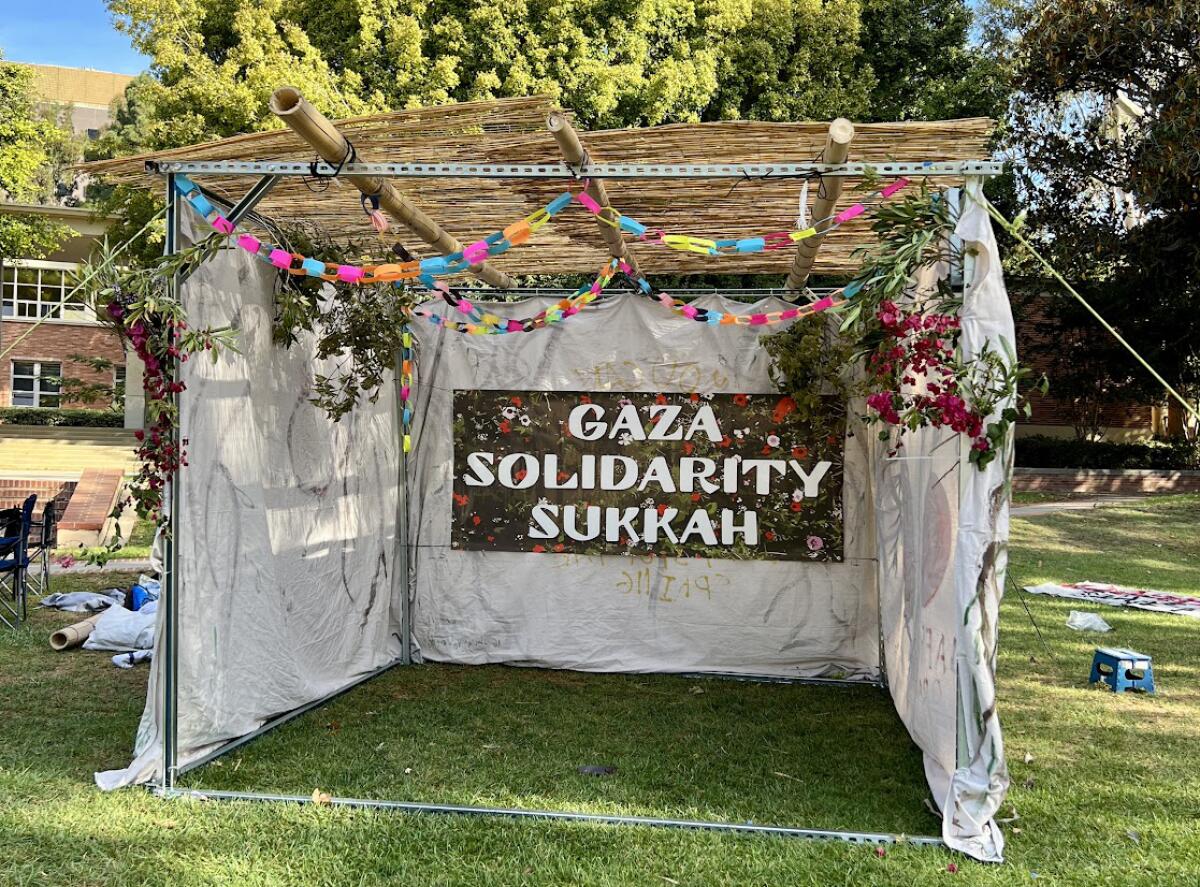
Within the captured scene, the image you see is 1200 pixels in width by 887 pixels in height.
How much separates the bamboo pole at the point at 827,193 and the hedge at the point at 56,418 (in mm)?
20735

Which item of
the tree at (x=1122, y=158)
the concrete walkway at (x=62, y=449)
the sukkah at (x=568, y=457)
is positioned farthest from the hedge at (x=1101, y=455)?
the concrete walkway at (x=62, y=449)

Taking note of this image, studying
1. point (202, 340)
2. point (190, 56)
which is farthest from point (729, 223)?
point (190, 56)

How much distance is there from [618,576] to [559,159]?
9.67 feet

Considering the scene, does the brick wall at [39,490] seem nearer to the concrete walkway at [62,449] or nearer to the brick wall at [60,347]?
the concrete walkway at [62,449]

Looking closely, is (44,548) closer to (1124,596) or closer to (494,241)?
(494,241)

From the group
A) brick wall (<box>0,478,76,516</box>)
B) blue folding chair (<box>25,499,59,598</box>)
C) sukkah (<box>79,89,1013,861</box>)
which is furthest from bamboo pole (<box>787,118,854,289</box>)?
brick wall (<box>0,478,76,516</box>)

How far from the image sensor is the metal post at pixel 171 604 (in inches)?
152

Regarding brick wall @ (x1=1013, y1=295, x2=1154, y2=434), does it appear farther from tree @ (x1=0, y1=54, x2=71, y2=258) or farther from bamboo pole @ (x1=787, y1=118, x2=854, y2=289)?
tree @ (x1=0, y1=54, x2=71, y2=258)

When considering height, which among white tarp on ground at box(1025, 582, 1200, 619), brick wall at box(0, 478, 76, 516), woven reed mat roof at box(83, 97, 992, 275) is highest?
woven reed mat roof at box(83, 97, 992, 275)

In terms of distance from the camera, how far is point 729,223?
16.3ft

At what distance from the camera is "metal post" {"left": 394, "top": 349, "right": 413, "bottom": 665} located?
20.5 ft

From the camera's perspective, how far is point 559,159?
13.2 ft

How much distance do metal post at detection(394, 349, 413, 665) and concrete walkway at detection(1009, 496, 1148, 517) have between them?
10.1 meters

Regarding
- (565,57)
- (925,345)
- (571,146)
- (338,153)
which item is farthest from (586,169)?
(565,57)
